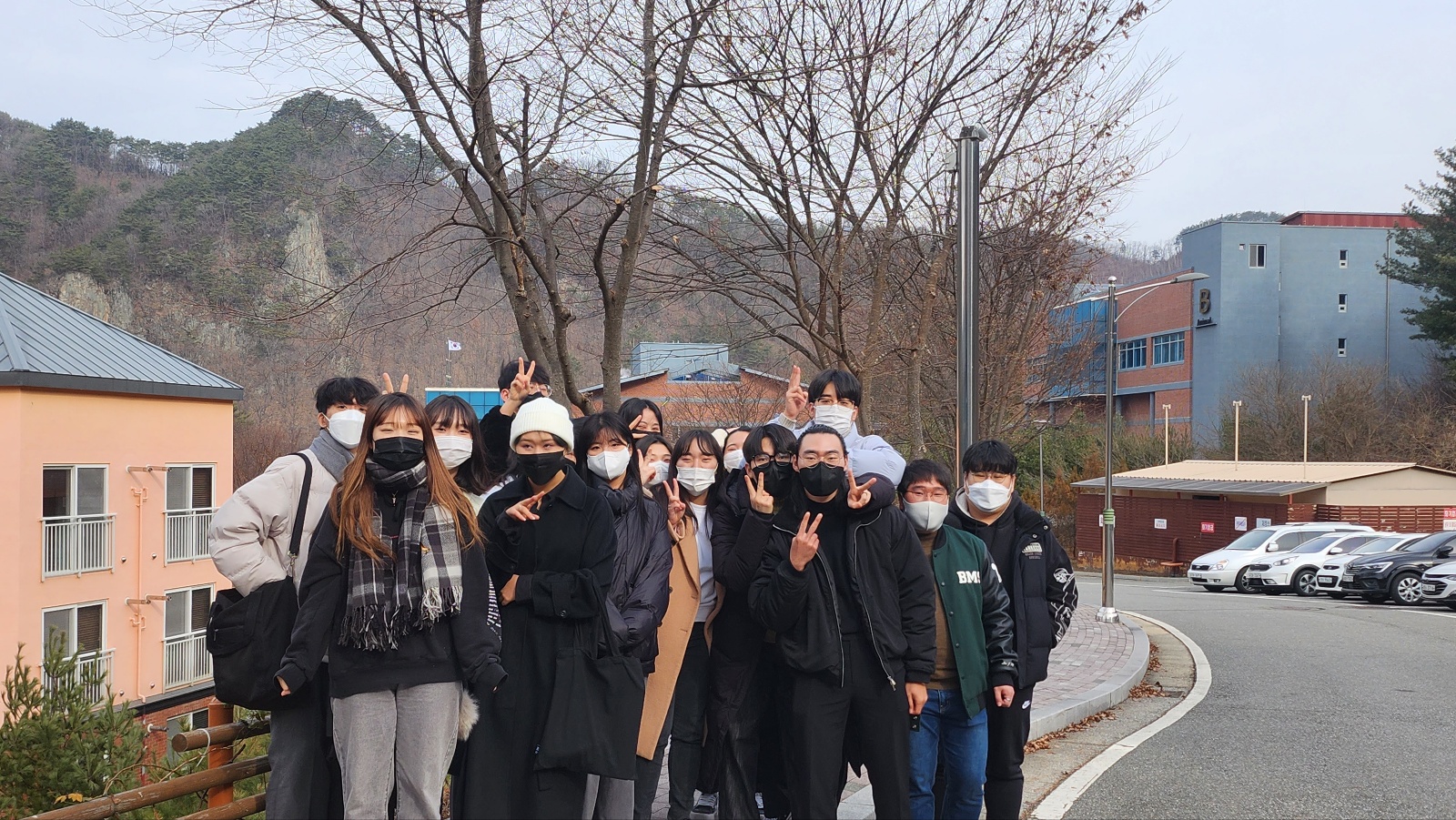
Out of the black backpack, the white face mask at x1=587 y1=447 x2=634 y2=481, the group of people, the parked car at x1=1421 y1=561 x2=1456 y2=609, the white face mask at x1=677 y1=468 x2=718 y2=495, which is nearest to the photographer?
the black backpack

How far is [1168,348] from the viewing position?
68812 mm

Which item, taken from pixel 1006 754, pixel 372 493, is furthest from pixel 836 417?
pixel 372 493

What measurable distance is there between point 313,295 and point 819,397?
530cm

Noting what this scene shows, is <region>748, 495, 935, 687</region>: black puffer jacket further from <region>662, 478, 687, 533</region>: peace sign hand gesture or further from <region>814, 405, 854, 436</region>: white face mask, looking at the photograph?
<region>814, 405, 854, 436</region>: white face mask

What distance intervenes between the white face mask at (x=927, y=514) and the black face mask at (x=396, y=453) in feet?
8.04

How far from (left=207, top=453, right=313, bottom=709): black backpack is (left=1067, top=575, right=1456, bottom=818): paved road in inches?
186

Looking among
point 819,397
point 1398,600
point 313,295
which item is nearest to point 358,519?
point 819,397

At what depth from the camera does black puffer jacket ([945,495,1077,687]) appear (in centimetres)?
557

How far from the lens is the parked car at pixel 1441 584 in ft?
73.6

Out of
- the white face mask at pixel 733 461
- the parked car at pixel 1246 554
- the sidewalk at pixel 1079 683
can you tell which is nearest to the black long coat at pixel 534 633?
the white face mask at pixel 733 461

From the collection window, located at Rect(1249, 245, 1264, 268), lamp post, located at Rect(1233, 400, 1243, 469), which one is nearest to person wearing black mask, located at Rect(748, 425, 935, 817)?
lamp post, located at Rect(1233, 400, 1243, 469)

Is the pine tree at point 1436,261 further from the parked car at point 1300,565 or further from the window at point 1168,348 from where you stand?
the parked car at point 1300,565

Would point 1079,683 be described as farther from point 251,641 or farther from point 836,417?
point 251,641

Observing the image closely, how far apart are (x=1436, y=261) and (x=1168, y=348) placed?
1696cm
